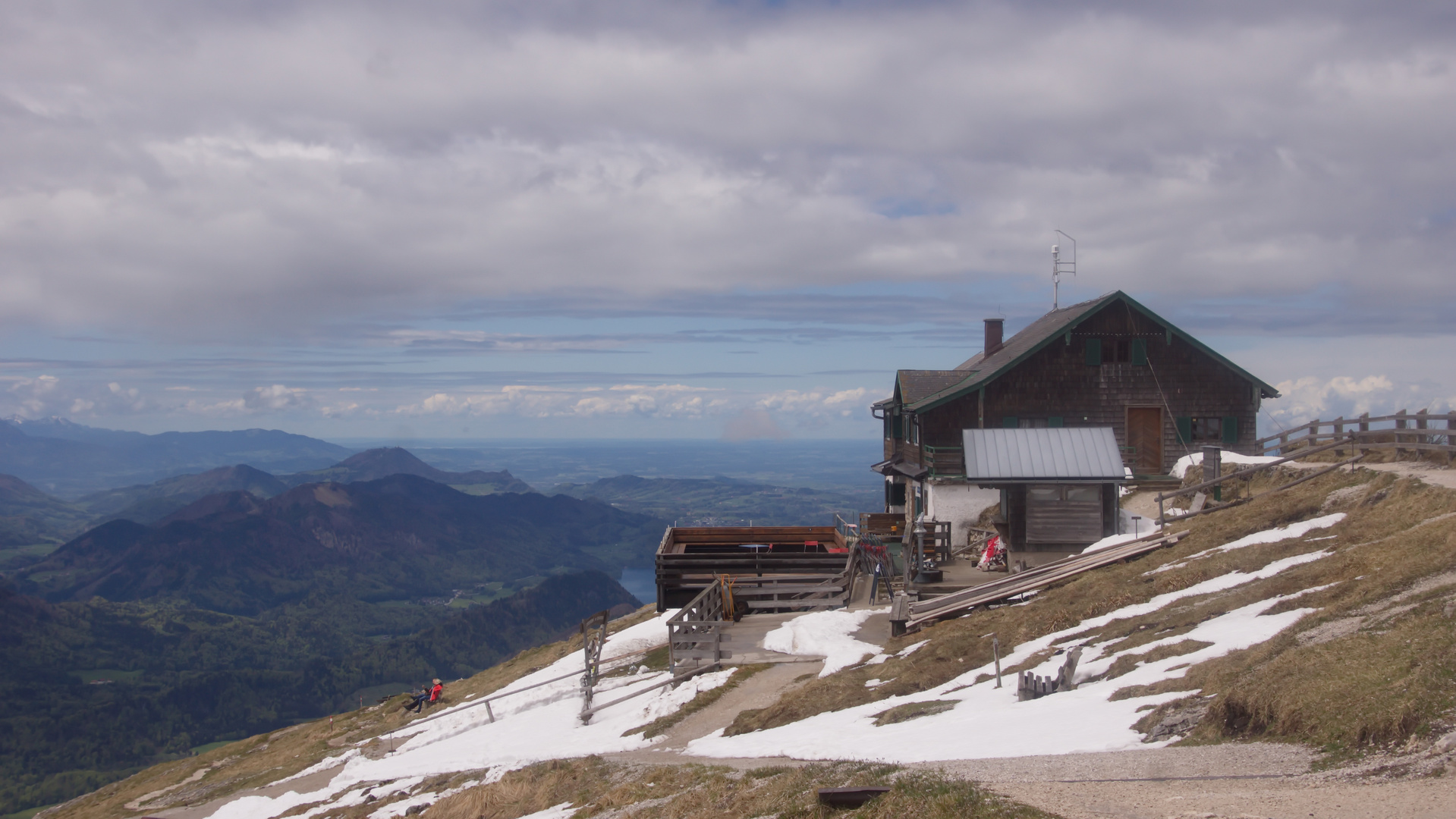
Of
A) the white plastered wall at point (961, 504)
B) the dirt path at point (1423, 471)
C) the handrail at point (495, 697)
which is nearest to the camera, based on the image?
the dirt path at point (1423, 471)

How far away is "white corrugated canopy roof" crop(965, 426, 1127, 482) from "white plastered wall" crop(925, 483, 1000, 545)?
7302 millimetres

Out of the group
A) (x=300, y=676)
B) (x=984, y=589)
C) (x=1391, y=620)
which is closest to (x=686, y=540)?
(x=984, y=589)

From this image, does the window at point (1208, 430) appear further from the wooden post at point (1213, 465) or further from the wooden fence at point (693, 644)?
the wooden fence at point (693, 644)

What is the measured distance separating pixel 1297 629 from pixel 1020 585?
1014 cm

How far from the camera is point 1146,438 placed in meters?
39.8

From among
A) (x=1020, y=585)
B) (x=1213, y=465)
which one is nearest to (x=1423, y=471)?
(x=1020, y=585)

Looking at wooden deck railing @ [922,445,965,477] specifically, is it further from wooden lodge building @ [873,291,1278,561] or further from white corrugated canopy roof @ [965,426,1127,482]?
white corrugated canopy roof @ [965,426,1127,482]

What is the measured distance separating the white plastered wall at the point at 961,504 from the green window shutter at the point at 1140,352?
9.10 meters

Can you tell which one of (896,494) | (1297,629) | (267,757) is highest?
(1297,629)

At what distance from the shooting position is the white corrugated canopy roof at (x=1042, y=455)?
2841cm

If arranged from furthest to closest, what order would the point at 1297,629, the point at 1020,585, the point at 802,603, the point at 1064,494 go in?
the point at 802,603
the point at 1064,494
the point at 1020,585
the point at 1297,629

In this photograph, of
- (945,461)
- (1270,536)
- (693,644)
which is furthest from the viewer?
(945,461)

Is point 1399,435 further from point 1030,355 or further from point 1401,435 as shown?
point 1030,355

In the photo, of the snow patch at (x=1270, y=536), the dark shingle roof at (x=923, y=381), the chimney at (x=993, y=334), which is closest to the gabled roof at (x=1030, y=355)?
the dark shingle roof at (x=923, y=381)
